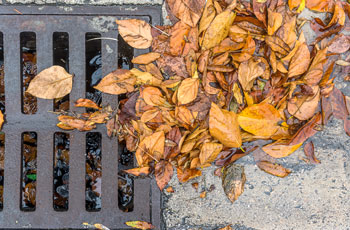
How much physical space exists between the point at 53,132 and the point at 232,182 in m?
0.80

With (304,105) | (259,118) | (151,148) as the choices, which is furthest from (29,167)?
(304,105)

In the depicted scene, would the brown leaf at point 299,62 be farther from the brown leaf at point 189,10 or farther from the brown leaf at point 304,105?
the brown leaf at point 189,10

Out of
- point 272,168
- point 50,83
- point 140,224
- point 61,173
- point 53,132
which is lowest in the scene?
point 140,224

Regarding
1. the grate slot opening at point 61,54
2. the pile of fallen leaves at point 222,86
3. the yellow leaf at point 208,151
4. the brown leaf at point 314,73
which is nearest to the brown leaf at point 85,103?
the pile of fallen leaves at point 222,86

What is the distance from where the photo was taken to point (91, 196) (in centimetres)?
157

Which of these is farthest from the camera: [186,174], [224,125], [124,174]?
[124,174]

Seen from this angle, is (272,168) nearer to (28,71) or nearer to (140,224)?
(140,224)

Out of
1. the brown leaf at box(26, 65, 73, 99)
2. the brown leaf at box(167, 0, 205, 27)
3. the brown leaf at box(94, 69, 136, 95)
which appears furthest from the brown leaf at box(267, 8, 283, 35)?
the brown leaf at box(26, 65, 73, 99)

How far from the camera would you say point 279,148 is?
1.35 metres

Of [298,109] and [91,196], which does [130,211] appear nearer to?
[91,196]

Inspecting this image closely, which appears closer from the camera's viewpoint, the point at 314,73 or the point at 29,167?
the point at 314,73

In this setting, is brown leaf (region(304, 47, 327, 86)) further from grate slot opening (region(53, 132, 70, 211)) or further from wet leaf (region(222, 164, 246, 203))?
grate slot opening (region(53, 132, 70, 211))

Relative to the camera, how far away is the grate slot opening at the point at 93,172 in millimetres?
1571

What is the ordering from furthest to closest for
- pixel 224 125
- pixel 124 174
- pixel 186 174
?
pixel 124 174 < pixel 186 174 < pixel 224 125
